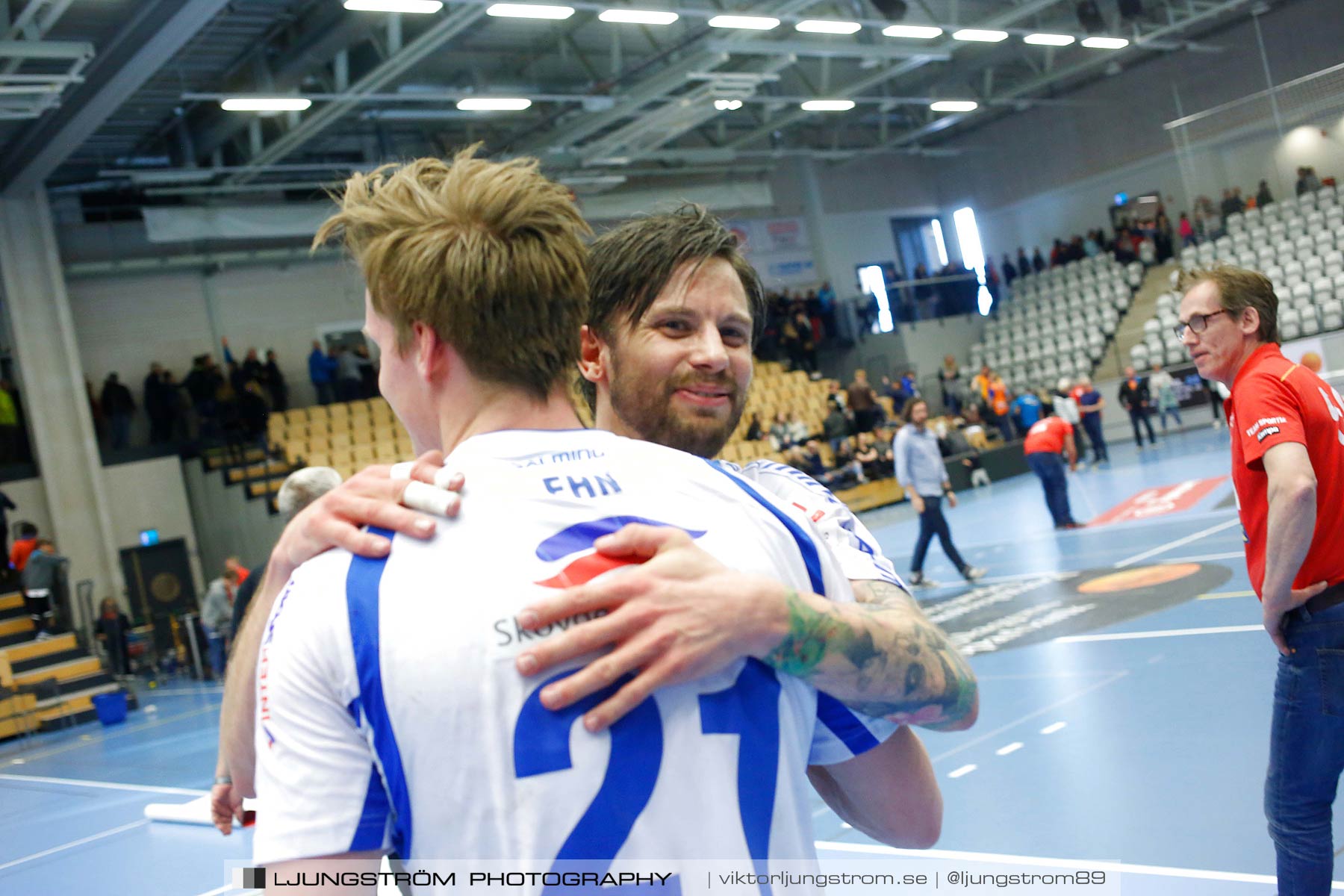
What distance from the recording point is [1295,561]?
2846 mm

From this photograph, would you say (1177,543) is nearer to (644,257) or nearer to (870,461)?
(644,257)

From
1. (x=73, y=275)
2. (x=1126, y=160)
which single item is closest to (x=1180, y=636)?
(x=73, y=275)

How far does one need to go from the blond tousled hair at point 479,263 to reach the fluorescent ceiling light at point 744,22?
51.9 feet

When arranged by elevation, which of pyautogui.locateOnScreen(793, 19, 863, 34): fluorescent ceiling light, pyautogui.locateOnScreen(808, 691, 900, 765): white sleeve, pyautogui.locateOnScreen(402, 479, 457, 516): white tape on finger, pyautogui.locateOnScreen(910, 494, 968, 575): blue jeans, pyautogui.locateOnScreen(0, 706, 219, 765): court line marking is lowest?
pyautogui.locateOnScreen(0, 706, 219, 765): court line marking

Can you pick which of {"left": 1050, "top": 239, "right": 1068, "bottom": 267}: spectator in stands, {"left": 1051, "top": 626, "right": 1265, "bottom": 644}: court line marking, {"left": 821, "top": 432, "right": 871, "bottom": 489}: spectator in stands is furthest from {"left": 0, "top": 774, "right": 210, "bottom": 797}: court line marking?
{"left": 1050, "top": 239, "right": 1068, "bottom": 267}: spectator in stands

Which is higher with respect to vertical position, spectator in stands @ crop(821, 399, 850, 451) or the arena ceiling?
the arena ceiling

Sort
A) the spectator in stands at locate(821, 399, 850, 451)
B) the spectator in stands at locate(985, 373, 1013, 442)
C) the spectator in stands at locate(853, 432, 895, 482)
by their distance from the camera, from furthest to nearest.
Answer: the spectator in stands at locate(985, 373, 1013, 442) → the spectator in stands at locate(821, 399, 850, 451) → the spectator in stands at locate(853, 432, 895, 482)

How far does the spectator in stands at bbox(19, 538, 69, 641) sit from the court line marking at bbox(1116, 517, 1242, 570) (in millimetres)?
13993

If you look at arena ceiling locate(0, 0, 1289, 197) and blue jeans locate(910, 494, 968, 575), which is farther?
arena ceiling locate(0, 0, 1289, 197)

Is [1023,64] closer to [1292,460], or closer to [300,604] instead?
[1292,460]

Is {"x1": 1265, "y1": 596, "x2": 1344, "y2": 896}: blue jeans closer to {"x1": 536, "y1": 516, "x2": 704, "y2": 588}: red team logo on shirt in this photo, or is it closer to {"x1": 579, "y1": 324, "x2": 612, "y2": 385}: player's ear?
{"x1": 579, "y1": 324, "x2": 612, "y2": 385}: player's ear

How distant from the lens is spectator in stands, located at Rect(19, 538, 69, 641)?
15789mm

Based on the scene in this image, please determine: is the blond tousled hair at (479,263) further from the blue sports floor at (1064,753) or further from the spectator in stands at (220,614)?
the spectator in stands at (220,614)

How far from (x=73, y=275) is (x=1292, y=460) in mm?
20928
